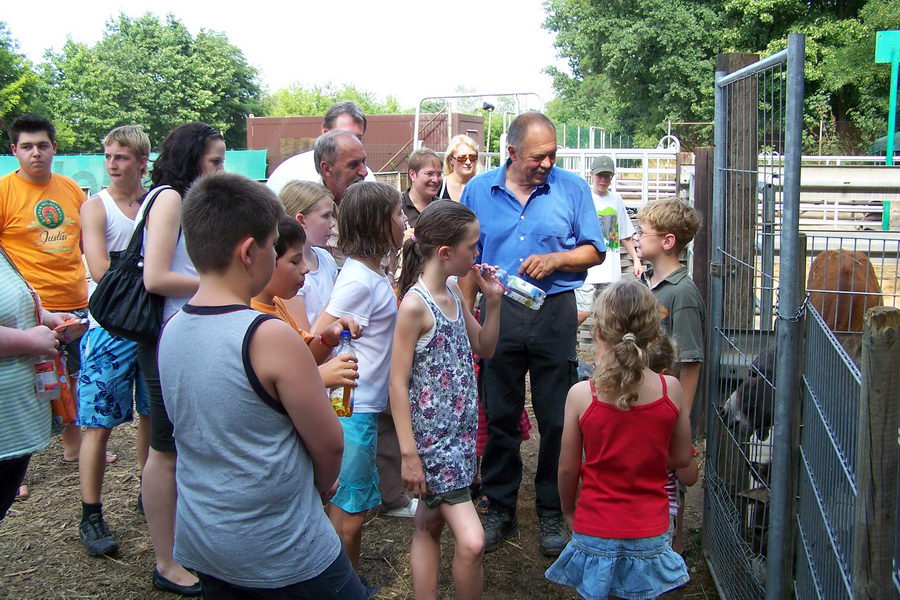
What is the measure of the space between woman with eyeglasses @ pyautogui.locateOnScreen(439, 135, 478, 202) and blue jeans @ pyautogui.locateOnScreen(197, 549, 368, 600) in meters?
4.00

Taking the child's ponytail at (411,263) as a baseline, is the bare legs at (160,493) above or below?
below

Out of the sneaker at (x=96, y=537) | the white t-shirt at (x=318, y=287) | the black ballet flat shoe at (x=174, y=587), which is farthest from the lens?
the sneaker at (x=96, y=537)

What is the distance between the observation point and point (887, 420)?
1.62m

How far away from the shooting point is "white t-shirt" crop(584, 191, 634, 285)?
750 centimetres

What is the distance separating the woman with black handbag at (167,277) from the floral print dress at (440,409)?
0.99 metres

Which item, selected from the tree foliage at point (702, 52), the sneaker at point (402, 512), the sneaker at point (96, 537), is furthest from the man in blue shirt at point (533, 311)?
the tree foliage at point (702, 52)

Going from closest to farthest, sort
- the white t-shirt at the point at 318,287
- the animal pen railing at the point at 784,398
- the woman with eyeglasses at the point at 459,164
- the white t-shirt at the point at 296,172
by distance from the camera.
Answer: the animal pen railing at the point at 784,398 → the white t-shirt at the point at 318,287 → the white t-shirt at the point at 296,172 → the woman with eyeglasses at the point at 459,164

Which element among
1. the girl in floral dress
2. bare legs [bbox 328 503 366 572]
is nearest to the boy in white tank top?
bare legs [bbox 328 503 366 572]

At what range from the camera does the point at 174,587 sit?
3402 millimetres

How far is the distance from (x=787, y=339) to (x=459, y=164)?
3710mm

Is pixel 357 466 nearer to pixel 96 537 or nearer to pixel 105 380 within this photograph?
pixel 105 380

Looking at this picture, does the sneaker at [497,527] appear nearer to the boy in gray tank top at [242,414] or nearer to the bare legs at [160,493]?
the bare legs at [160,493]

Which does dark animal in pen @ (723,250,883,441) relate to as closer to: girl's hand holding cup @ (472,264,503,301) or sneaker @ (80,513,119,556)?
girl's hand holding cup @ (472,264,503,301)

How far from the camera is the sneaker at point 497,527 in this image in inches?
157
